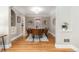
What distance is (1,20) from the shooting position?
15.2ft

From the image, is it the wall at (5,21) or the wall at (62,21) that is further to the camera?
the wall at (5,21)

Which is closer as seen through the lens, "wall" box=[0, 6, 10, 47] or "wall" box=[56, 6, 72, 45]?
"wall" box=[56, 6, 72, 45]

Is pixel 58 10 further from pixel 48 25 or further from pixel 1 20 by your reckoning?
pixel 48 25

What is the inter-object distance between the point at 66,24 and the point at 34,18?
341 inches
